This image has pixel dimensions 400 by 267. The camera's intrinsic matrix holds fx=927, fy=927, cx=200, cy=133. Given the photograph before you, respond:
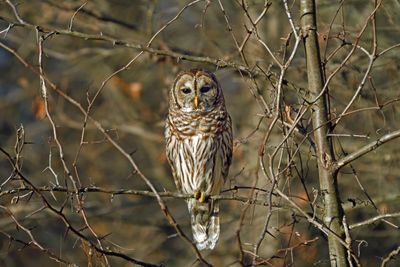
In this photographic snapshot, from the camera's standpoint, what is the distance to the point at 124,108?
11141 millimetres

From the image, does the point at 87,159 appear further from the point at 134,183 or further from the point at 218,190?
the point at 218,190

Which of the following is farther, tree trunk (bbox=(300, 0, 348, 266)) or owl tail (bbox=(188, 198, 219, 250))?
owl tail (bbox=(188, 198, 219, 250))

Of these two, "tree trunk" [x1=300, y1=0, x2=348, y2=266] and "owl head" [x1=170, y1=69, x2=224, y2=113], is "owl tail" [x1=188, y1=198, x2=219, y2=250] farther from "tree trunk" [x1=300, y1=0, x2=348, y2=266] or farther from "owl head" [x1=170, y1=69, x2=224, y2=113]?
"tree trunk" [x1=300, y1=0, x2=348, y2=266]

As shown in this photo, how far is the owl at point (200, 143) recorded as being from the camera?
686cm

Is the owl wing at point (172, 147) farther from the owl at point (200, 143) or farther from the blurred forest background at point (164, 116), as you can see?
the blurred forest background at point (164, 116)

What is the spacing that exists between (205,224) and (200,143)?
685 mm

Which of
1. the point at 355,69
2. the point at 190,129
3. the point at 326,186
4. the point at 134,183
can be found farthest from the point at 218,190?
the point at 134,183

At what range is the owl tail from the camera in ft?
23.3

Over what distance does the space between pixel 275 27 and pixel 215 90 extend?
388 cm

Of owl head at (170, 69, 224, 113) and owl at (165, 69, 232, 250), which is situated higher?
owl head at (170, 69, 224, 113)

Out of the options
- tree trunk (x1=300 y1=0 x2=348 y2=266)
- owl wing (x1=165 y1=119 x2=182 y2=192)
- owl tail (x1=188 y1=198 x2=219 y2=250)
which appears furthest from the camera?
owl tail (x1=188 y1=198 x2=219 y2=250)

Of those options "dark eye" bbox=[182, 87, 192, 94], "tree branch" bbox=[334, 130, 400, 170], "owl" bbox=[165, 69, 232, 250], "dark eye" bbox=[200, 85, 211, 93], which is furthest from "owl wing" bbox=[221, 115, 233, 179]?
"tree branch" bbox=[334, 130, 400, 170]

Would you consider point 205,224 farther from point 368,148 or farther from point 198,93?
point 368,148

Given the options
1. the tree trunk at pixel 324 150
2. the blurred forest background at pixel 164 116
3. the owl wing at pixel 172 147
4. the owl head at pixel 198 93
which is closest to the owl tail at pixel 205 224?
the owl wing at pixel 172 147
